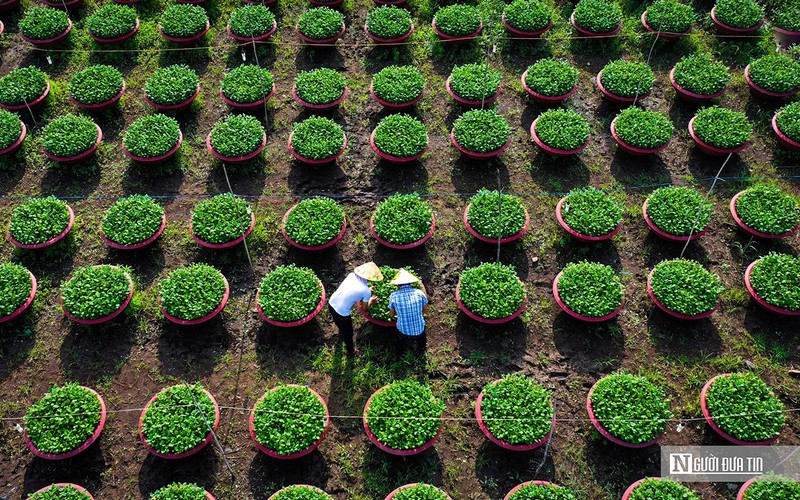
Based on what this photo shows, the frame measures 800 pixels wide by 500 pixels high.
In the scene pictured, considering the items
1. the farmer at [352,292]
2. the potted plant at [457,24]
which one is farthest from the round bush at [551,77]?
the farmer at [352,292]

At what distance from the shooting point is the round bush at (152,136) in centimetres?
1101

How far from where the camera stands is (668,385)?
8.77 m

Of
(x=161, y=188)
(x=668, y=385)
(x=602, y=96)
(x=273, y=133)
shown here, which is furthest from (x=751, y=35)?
(x=161, y=188)

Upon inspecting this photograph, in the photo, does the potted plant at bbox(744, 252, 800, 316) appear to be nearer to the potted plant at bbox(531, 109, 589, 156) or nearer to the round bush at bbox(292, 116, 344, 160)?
the potted plant at bbox(531, 109, 589, 156)

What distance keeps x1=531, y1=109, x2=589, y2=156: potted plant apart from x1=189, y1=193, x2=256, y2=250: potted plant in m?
5.57

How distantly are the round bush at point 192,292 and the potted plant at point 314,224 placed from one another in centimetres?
137

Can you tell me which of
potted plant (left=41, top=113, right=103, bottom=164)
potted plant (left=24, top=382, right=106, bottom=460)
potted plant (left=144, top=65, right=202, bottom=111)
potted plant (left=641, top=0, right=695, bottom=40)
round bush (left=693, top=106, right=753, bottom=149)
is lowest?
potted plant (left=24, top=382, right=106, bottom=460)

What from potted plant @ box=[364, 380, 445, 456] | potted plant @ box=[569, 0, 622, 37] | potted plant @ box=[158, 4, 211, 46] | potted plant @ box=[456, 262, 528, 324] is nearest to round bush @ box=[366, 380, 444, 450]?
potted plant @ box=[364, 380, 445, 456]

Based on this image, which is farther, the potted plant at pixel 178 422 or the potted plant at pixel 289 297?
the potted plant at pixel 289 297

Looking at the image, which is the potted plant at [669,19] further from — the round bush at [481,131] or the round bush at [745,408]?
the round bush at [745,408]

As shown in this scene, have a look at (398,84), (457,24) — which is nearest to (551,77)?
(457,24)

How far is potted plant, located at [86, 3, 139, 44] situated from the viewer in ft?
43.5

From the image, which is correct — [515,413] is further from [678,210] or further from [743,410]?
[678,210]

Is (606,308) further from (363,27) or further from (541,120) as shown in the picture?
(363,27)
